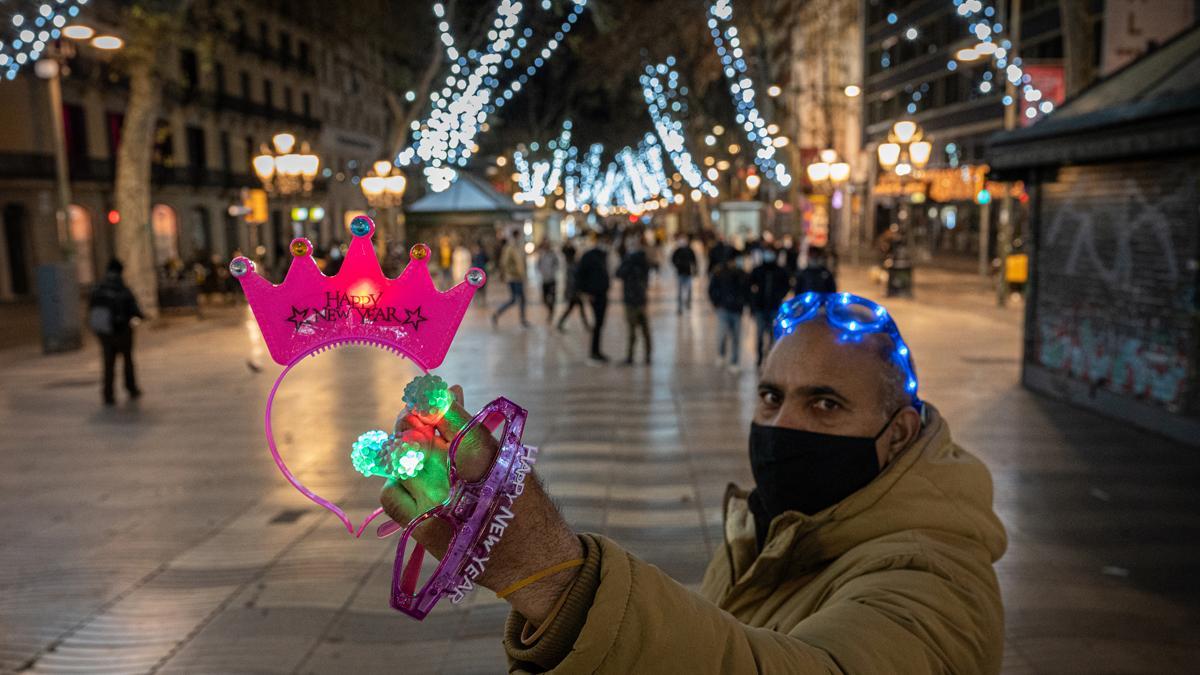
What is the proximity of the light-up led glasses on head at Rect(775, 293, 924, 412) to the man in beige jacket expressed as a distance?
20 millimetres

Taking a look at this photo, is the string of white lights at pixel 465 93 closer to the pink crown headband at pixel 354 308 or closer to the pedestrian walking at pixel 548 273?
the pedestrian walking at pixel 548 273

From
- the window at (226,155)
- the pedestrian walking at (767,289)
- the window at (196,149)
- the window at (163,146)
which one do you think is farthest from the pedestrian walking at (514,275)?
the window at (226,155)

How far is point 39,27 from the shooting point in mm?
18406

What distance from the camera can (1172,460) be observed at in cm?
824

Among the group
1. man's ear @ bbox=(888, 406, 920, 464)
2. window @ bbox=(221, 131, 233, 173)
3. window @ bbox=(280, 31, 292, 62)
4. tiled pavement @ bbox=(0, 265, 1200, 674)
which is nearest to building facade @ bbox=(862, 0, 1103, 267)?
tiled pavement @ bbox=(0, 265, 1200, 674)

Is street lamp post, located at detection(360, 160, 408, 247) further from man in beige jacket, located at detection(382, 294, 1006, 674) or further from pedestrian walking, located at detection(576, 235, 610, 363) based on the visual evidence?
man in beige jacket, located at detection(382, 294, 1006, 674)

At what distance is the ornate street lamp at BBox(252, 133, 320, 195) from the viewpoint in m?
18.6

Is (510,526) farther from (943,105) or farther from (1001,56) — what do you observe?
(943,105)

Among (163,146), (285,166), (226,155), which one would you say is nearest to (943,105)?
(226,155)

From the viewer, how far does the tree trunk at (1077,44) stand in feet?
46.3

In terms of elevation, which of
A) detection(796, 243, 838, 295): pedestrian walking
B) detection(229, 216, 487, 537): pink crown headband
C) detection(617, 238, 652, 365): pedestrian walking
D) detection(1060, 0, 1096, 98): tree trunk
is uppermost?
detection(1060, 0, 1096, 98): tree trunk

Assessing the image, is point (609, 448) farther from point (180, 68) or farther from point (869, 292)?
point (180, 68)

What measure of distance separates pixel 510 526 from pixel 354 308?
1.52 ft

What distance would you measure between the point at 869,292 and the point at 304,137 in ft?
118
